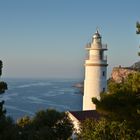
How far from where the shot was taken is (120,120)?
15.5 metres

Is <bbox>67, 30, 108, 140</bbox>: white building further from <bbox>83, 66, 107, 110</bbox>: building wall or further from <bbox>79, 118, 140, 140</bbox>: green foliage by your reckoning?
<bbox>79, 118, 140, 140</bbox>: green foliage

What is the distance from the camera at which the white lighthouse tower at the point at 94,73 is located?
30.7m

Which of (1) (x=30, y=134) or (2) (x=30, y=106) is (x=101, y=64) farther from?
(2) (x=30, y=106)

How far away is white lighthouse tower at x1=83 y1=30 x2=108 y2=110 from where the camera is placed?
30672 millimetres

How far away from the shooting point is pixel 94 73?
101 ft

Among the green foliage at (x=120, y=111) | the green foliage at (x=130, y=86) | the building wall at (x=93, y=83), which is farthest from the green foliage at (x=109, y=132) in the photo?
the building wall at (x=93, y=83)

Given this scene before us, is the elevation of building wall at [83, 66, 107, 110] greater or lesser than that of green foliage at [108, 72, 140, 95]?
lesser

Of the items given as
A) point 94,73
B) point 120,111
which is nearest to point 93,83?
point 94,73

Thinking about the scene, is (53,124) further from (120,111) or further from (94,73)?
(120,111)

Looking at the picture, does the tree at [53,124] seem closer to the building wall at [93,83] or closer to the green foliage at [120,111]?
the green foliage at [120,111]

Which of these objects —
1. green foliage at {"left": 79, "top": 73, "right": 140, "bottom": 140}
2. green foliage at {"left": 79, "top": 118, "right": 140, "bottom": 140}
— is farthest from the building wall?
green foliage at {"left": 79, "top": 73, "right": 140, "bottom": 140}

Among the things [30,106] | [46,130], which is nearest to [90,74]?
[46,130]

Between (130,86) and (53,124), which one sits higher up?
(130,86)

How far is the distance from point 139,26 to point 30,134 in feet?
25.6
